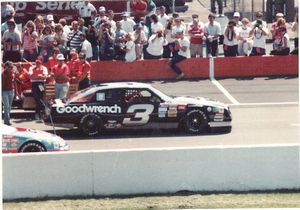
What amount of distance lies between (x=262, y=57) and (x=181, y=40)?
2.48 metres

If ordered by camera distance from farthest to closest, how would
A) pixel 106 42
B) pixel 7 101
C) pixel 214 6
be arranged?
pixel 214 6 < pixel 106 42 < pixel 7 101

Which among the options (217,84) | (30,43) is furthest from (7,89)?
(217,84)

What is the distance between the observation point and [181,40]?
24.0 meters

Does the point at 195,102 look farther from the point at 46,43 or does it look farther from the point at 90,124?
the point at 46,43

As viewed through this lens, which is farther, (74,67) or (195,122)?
(74,67)

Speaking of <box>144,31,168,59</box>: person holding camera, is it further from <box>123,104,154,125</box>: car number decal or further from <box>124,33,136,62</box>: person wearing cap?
<box>123,104,154,125</box>: car number decal

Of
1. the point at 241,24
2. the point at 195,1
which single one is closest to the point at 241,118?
the point at 241,24

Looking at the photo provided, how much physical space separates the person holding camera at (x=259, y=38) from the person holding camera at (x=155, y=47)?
2.52m

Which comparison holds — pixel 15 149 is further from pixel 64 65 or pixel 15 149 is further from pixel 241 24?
pixel 241 24

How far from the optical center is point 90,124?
59.7 feet

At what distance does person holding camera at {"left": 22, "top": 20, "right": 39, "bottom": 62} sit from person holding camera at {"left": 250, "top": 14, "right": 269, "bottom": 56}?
6.06 m

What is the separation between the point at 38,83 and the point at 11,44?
10.8ft

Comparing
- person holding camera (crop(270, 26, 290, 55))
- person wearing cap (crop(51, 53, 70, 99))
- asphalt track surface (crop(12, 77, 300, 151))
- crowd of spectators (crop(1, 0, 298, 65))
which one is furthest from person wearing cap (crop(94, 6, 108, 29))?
person holding camera (crop(270, 26, 290, 55))

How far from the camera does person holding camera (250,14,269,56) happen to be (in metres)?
24.4
